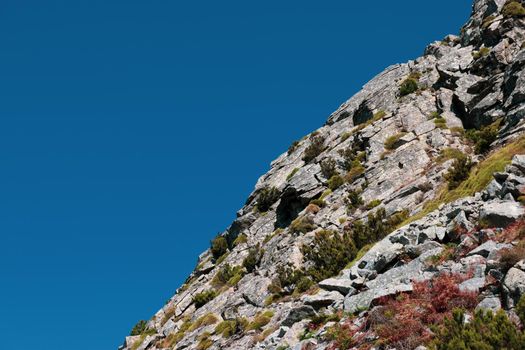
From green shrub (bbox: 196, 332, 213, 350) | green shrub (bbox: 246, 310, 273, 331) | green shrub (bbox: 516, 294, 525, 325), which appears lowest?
green shrub (bbox: 516, 294, 525, 325)

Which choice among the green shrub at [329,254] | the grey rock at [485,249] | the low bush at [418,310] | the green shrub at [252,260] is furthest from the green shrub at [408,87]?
the low bush at [418,310]

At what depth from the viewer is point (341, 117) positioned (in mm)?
58094

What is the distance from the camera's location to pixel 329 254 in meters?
31.3

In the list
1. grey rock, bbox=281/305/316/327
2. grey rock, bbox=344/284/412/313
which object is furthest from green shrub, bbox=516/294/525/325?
grey rock, bbox=281/305/316/327

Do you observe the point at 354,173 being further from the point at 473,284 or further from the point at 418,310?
the point at 473,284

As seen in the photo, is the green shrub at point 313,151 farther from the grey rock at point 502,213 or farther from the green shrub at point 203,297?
the grey rock at point 502,213

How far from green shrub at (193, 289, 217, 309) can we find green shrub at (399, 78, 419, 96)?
24.1m

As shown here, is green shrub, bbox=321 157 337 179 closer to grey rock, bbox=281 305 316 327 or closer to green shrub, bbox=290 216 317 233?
green shrub, bbox=290 216 317 233

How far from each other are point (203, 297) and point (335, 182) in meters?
13.7

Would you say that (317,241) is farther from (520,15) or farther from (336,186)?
(520,15)

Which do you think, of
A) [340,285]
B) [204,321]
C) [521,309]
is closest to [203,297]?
[204,321]

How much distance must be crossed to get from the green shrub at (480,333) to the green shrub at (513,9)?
40.2 m

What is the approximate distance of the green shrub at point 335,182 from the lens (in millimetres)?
41612

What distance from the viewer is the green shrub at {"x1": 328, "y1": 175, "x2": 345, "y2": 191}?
41612 millimetres
